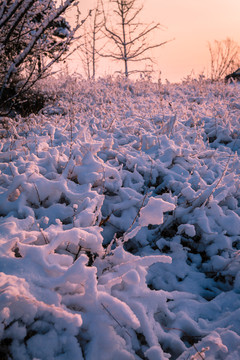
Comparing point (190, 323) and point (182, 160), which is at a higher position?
point (182, 160)

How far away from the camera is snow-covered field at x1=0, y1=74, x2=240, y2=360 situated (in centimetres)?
107

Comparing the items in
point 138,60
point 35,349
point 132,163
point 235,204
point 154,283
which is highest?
point 138,60

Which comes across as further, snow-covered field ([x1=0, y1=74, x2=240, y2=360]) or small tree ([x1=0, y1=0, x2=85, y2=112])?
small tree ([x1=0, y1=0, x2=85, y2=112])

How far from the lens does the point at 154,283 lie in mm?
1664

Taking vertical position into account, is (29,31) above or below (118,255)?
above

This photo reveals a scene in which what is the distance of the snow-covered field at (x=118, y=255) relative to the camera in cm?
107

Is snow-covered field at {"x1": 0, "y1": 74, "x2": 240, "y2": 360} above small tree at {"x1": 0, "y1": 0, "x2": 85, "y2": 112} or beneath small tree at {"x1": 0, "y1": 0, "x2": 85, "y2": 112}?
beneath

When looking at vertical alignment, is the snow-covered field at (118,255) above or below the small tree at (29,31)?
below

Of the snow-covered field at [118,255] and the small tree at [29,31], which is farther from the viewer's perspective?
the small tree at [29,31]

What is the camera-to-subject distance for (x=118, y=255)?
1473mm

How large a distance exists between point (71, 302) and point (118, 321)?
230mm

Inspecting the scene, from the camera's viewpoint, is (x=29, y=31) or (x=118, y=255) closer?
(x=118, y=255)

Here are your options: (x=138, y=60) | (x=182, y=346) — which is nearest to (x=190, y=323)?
(x=182, y=346)

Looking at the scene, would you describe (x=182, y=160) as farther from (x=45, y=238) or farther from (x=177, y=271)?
(x=45, y=238)
